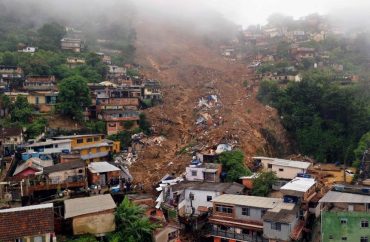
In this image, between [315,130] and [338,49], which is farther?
[338,49]

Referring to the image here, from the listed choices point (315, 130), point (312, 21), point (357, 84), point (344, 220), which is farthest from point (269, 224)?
point (312, 21)

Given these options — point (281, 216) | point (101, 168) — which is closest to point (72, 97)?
point (101, 168)

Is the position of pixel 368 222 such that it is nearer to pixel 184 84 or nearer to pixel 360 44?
pixel 184 84

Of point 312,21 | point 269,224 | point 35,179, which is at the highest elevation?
point 312,21

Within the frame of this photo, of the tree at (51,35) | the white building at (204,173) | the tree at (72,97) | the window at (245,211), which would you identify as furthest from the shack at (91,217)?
the tree at (51,35)

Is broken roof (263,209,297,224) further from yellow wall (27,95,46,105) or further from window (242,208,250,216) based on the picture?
yellow wall (27,95,46,105)

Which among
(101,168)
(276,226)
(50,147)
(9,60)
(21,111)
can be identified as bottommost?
(276,226)

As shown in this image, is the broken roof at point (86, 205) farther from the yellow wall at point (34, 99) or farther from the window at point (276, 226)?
the yellow wall at point (34, 99)

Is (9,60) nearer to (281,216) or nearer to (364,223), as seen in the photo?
(281,216)
